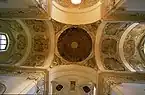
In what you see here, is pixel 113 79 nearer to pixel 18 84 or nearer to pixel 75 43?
pixel 75 43

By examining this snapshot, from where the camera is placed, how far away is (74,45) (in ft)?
52.1

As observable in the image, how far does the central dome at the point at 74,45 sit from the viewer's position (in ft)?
Answer: 51.3

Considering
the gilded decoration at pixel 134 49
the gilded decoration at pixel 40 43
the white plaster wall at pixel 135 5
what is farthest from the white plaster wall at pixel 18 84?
the gilded decoration at pixel 134 49

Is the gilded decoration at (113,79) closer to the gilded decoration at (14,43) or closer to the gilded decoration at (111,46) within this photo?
the gilded decoration at (111,46)

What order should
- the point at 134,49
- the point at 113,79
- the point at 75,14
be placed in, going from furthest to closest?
the point at 75,14 → the point at 134,49 → the point at 113,79

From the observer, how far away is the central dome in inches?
615

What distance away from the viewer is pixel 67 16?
15461 millimetres

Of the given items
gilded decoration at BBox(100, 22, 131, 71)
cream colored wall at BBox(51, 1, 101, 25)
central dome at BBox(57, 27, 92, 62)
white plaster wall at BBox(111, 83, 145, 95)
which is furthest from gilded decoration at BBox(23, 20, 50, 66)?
white plaster wall at BBox(111, 83, 145, 95)

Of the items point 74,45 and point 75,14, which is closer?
point 75,14

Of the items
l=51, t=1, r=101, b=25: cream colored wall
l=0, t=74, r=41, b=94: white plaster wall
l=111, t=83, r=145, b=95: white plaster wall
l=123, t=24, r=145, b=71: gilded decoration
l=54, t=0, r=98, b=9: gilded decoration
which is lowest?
l=111, t=83, r=145, b=95: white plaster wall

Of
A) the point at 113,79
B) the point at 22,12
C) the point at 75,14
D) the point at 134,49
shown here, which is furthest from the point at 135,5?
the point at 75,14

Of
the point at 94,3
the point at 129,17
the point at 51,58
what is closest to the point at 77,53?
the point at 51,58

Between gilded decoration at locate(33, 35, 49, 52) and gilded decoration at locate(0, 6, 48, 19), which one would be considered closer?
gilded decoration at locate(0, 6, 48, 19)

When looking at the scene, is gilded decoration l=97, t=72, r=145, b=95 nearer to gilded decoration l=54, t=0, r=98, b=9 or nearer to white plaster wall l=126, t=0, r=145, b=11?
white plaster wall l=126, t=0, r=145, b=11
